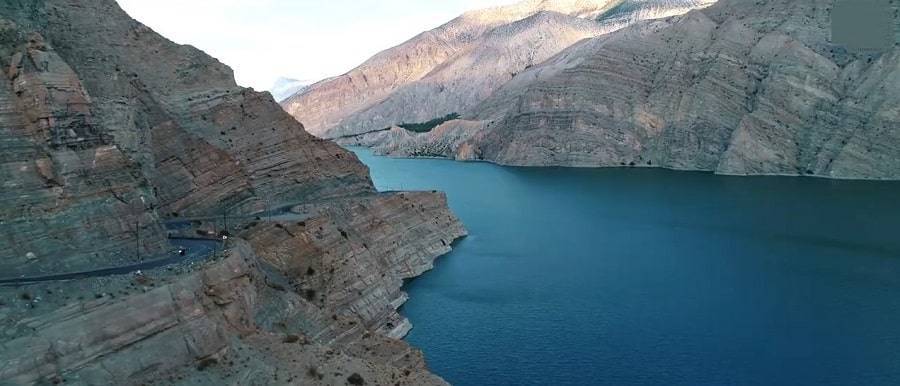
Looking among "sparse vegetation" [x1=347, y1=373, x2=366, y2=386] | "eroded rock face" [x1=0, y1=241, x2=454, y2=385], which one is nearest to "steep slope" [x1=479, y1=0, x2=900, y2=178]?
"eroded rock face" [x1=0, y1=241, x2=454, y2=385]

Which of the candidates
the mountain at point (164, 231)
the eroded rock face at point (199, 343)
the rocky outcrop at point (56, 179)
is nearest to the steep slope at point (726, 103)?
the mountain at point (164, 231)

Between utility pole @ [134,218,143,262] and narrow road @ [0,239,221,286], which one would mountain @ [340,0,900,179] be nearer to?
narrow road @ [0,239,221,286]

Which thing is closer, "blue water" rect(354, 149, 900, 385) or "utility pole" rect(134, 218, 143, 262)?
"utility pole" rect(134, 218, 143, 262)

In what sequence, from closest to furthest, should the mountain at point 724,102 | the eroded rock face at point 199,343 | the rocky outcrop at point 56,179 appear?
the eroded rock face at point 199,343, the rocky outcrop at point 56,179, the mountain at point 724,102

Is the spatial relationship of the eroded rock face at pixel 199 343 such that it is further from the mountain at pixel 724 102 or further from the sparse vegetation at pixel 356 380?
the mountain at pixel 724 102

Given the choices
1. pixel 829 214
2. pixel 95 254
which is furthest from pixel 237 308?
pixel 829 214

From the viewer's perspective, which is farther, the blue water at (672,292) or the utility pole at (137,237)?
the blue water at (672,292)
